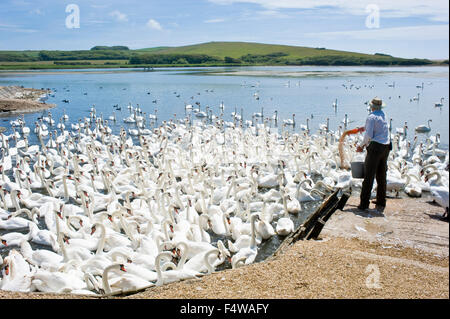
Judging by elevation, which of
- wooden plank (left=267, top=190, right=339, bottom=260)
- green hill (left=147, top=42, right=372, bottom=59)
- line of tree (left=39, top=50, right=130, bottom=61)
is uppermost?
green hill (left=147, top=42, right=372, bottom=59)

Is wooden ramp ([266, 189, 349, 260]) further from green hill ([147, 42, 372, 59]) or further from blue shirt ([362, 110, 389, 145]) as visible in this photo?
green hill ([147, 42, 372, 59])

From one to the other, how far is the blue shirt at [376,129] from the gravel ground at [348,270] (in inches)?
66.1

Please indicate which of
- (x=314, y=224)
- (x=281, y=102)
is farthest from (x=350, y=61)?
(x=314, y=224)

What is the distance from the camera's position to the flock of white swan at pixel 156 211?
727 centimetres

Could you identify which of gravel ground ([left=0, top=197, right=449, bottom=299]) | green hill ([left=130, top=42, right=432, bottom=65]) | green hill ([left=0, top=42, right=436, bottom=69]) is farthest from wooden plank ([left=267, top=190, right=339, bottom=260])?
green hill ([left=130, top=42, right=432, bottom=65])

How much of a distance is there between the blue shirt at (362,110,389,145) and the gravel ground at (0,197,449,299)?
66.1 inches

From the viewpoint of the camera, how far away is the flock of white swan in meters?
7.27

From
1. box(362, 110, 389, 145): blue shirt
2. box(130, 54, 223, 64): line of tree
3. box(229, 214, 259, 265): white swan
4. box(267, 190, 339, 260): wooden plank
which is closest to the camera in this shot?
box(267, 190, 339, 260): wooden plank

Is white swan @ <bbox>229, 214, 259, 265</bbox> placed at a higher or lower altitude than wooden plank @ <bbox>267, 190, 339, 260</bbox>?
lower

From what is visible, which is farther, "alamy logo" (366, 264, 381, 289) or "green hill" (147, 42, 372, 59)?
"green hill" (147, 42, 372, 59)

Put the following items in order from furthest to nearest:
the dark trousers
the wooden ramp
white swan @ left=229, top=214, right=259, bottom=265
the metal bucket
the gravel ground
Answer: the metal bucket, the dark trousers, white swan @ left=229, top=214, right=259, bottom=265, the wooden ramp, the gravel ground

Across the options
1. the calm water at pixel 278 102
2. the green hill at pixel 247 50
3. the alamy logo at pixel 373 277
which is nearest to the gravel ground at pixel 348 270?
the alamy logo at pixel 373 277

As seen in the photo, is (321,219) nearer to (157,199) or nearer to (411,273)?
(411,273)
